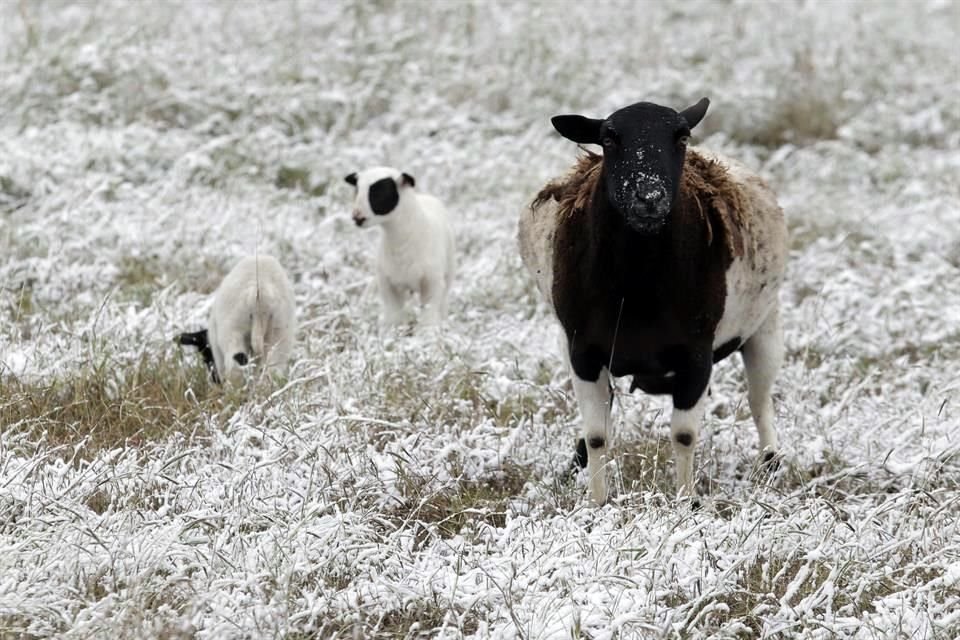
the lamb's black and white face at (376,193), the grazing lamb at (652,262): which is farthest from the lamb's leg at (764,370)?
the lamb's black and white face at (376,193)

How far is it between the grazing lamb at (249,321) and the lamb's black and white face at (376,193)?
147 centimetres

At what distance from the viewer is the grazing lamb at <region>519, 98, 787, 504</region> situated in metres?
4.98

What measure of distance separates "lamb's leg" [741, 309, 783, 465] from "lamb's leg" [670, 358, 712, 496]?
0.82 m

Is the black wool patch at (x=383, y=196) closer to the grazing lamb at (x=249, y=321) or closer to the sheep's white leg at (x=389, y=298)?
the sheep's white leg at (x=389, y=298)

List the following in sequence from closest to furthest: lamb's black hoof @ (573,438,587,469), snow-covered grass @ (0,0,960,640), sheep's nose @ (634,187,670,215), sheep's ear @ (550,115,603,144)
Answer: snow-covered grass @ (0,0,960,640) → sheep's nose @ (634,187,670,215) → sheep's ear @ (550,115,603,144) → lamb's black hoof @ (573,438,587,469)

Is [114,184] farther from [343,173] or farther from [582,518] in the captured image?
[582,518]

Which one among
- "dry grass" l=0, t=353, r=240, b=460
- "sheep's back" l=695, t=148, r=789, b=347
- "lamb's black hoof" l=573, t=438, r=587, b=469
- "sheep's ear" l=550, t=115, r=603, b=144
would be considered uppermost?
"sheep's ear" l=550, t=115, r=603, b=144

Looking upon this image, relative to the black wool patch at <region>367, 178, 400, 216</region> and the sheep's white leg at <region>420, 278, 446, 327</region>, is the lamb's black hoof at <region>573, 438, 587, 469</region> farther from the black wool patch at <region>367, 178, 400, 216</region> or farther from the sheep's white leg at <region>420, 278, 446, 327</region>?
the black wool patch at <region>367, 178, 400, 216</region>

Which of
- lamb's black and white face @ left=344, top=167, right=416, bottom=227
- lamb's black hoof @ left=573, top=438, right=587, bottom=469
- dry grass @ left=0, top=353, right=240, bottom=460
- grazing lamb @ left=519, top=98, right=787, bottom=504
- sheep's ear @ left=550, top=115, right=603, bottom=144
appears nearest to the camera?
grazing lamb @ left=519, top=98, right=787, bottom=504

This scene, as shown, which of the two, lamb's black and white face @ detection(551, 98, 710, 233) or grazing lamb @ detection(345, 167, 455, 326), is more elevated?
lamb's black and white face @ detection(551, 98, 710, 233)

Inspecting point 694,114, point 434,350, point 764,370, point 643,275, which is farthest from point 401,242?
point 643,275

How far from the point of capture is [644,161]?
16.0 feet

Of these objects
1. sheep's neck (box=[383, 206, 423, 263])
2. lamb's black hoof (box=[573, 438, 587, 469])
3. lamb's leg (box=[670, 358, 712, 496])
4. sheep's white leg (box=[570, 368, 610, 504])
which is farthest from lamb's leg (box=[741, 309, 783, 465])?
sheep's neck (box=[383, 206, 423, 263])

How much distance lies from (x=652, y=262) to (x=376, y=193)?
385 centimetres
